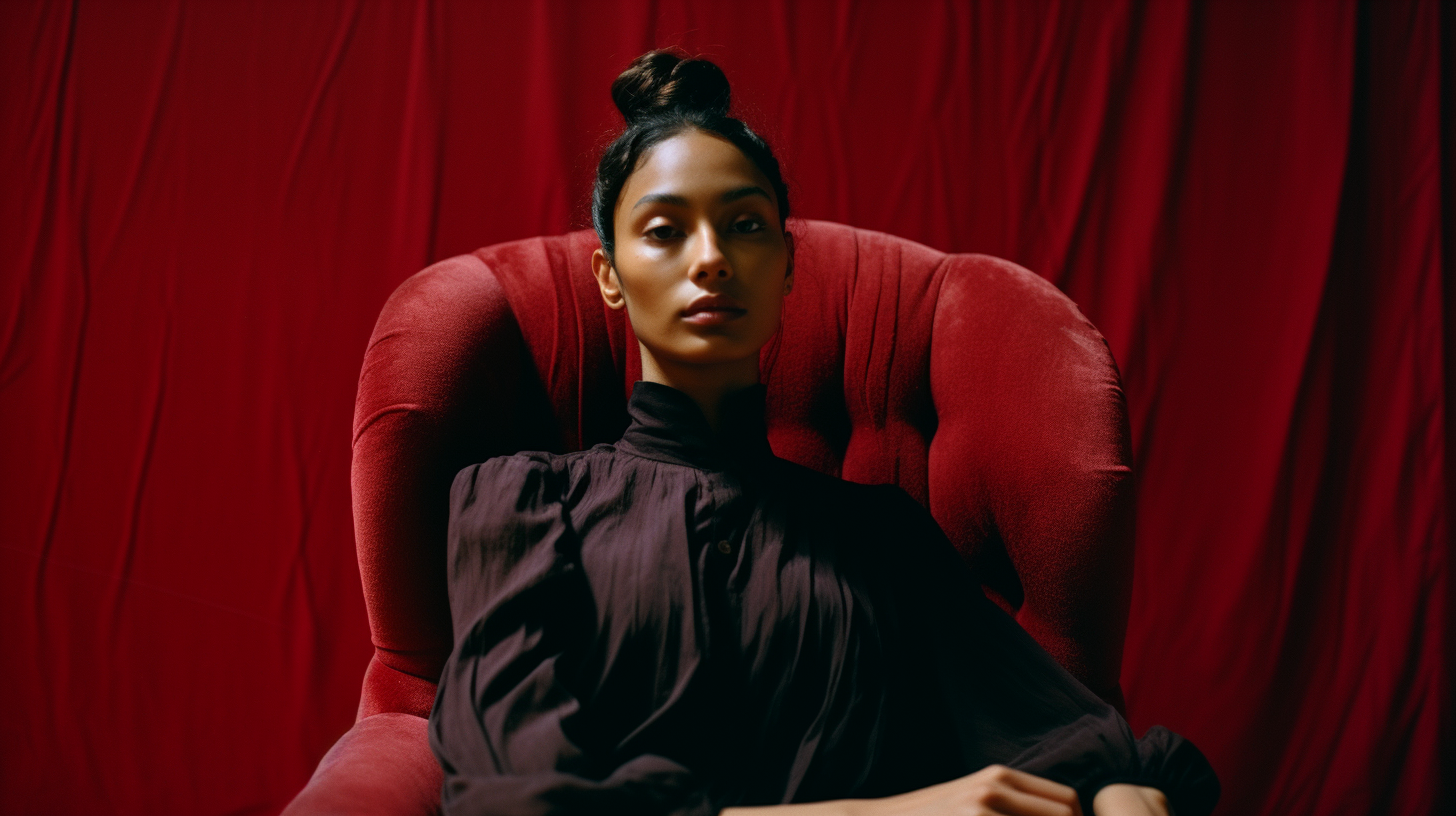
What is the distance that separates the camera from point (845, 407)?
1070 millimetres

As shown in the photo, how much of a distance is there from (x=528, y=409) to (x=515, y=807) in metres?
0.47

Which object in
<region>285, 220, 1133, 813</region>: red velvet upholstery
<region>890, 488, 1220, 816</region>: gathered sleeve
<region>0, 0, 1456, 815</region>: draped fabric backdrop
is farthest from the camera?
<region>0, 0, 1456, 815</region>: draped fabric backdrop

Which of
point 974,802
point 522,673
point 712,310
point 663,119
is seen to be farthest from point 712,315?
point 974,802

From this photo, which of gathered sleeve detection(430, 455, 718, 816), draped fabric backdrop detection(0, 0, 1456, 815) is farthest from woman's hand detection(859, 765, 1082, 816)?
draped fabric backdrop detection(0, 0, 1456, 815)

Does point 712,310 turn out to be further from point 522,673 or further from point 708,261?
point 522,673

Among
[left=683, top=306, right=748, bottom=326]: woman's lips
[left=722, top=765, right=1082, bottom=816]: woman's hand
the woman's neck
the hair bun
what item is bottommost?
[left=722, top=765, right=1082, bottom=816]: woman's hand

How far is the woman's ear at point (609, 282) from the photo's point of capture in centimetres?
92

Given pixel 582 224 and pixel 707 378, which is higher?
pixel 582 224

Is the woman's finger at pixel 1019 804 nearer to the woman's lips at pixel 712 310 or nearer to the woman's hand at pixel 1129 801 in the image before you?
the woman's hand at pixel 1129 801

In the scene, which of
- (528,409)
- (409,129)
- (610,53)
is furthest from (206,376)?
(610,53)

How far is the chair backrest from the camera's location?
0.88m

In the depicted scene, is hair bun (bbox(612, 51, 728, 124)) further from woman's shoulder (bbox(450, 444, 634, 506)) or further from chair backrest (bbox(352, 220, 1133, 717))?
woman's shoulder (bbox(450, 444, 634, 506))

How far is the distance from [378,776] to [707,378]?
44 centimetres

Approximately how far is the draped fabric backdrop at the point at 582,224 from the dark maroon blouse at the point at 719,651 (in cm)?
51
